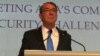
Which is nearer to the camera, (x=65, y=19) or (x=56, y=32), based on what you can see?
(x=56, y=32)

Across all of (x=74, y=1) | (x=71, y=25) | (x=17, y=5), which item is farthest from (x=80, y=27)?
(x=17, y=5)

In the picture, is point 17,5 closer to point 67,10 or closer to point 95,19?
point 67,10

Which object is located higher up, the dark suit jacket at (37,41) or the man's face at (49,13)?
the man's face at (49,13)

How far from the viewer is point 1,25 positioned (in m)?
2.89

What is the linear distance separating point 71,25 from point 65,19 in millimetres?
94

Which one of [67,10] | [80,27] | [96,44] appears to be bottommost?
[96,44]

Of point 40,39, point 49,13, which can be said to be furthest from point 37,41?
point 49,13

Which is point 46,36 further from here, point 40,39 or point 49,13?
point 49,13

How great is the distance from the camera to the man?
65.5 inches

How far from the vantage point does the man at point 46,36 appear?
1.66 m

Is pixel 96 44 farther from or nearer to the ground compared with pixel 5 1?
nearer to the ground

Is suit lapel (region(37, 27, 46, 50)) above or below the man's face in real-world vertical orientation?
below

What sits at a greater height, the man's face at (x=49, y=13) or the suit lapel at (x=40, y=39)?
the man's face at (x=49, y=13)

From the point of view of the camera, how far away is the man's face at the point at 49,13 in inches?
65.6
